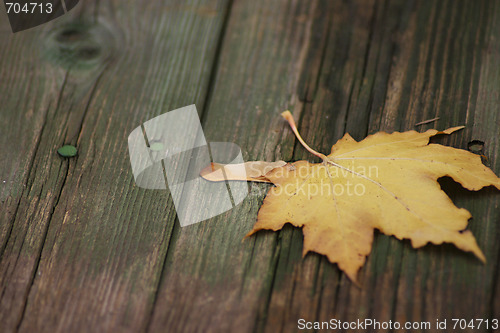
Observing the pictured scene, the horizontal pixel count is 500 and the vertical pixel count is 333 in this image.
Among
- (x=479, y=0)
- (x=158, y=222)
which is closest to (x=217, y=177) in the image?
(x=158, y=222)

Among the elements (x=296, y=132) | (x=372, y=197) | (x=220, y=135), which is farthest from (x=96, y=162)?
(x=372, y=197)

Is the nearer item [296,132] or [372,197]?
[372,197]

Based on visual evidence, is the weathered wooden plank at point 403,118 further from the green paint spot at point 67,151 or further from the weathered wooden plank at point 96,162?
the green paint spot at point 67,151

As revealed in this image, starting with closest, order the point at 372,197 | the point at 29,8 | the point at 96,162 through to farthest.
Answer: the point at 372,197, the point at 96,162, the point at 29,8

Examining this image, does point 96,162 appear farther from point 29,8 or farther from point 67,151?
point 29,8

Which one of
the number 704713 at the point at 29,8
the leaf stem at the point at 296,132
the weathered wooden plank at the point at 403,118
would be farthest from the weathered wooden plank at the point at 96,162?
the weathered wooden plank at the point at 403,118

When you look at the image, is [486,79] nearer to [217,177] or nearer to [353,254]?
[353,254]
